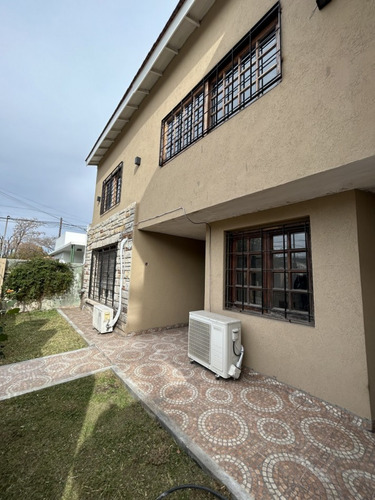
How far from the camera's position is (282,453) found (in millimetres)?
2078

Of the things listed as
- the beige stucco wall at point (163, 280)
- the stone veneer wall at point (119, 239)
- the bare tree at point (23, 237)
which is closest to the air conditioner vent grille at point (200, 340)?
the beige stucco wall at point (163, 280)

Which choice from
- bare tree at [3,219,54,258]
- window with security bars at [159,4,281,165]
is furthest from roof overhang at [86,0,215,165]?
bare tree at [3,219,54,258]

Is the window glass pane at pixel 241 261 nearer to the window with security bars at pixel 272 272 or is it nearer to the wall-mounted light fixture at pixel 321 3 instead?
the window with security bars at pixel 272 272

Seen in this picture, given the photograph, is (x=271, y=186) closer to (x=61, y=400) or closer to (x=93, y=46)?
(x=61, y=400)

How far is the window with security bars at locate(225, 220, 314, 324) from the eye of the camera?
335cm

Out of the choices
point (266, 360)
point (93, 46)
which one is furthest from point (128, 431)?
point (93, 46)

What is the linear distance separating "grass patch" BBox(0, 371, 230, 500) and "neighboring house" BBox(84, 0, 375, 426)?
2.19 meters

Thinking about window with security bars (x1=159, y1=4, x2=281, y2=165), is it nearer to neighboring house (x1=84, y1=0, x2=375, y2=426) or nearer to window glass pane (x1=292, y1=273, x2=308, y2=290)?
neighboring house (x1=84, y1=0, x2=375, y2=426)

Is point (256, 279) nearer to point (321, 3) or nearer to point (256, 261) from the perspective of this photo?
point (256, 261)

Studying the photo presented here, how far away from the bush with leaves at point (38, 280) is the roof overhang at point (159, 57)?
19.6 ft

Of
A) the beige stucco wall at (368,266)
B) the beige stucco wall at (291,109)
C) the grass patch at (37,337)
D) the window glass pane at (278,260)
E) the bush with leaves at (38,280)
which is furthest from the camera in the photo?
the bush with leaves at (38,280)

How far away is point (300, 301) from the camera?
335cm

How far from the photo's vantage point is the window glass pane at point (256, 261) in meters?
3.97

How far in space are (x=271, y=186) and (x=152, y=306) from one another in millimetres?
4830
